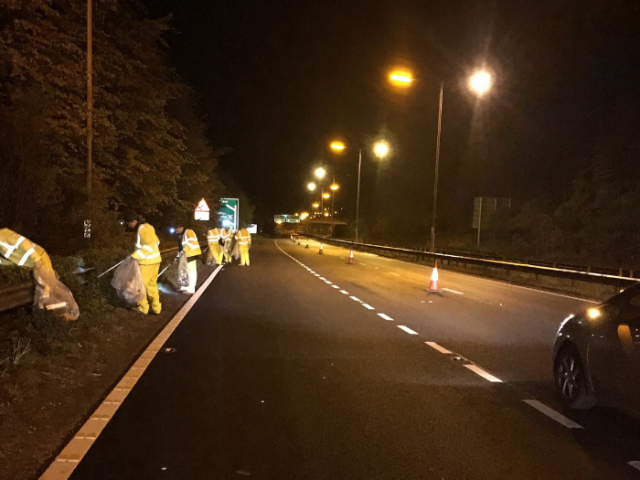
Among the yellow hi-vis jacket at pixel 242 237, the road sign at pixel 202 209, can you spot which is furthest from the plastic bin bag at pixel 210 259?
the road sign at pixel 202 209

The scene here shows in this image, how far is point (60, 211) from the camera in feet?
51.2

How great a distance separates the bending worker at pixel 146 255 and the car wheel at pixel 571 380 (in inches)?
268

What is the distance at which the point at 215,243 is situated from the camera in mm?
27688

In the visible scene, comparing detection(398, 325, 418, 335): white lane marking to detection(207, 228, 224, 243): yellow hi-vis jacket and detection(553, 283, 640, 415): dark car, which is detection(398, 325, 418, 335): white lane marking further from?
detection(207, 228, 224, 243): yellow hi-vis jacket

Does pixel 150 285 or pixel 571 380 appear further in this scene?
pixel 150 285

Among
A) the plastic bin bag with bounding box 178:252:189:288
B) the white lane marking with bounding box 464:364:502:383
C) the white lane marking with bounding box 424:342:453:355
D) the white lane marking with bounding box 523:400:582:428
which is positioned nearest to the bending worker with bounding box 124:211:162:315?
the plastic bin bag with bounding box 178:252:189:288

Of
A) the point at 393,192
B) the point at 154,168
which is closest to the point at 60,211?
the point at 154,168

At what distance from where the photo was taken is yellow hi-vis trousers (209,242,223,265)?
1092 inches

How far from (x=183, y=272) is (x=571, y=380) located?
36.3ft

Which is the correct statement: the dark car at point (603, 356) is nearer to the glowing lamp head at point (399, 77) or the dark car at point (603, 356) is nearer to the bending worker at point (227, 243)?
the glowing lamp head at point (399, 77)

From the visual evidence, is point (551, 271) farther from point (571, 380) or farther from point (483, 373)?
point (571, 380)

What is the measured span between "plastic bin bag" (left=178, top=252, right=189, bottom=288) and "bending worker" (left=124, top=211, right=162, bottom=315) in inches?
157

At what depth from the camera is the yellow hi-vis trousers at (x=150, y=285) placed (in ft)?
36.3

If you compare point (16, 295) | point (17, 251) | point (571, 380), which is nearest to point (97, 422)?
point (16, 295)
